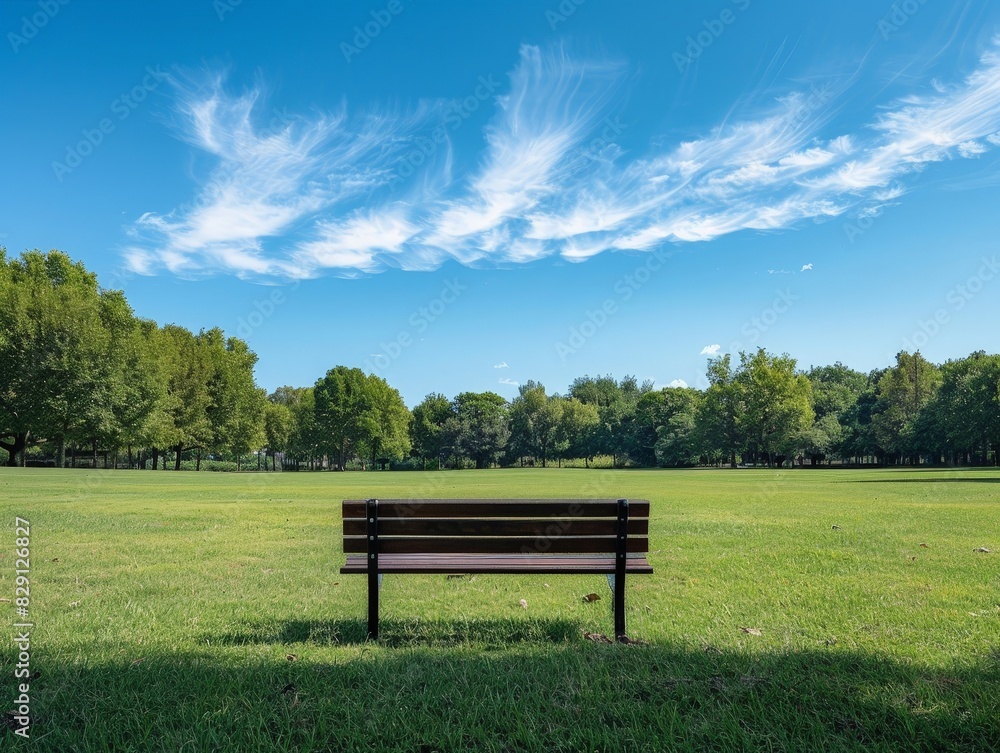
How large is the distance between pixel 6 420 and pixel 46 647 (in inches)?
2078

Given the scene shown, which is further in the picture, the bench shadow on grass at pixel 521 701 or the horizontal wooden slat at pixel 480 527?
the horizontal wooden slat at pixel 480 527

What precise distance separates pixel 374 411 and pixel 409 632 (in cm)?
7933

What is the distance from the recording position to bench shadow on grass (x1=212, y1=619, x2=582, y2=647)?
560cm

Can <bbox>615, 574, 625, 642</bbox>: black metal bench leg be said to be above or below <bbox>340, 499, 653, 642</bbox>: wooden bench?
below

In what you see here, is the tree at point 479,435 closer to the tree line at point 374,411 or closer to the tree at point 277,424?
the tree line at point 374,411

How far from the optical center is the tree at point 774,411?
79.1 metres

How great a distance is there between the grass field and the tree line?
45.2 metres

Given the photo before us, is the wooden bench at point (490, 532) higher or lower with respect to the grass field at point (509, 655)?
higher

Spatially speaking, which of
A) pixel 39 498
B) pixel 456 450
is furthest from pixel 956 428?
Answer: pixel 39 498

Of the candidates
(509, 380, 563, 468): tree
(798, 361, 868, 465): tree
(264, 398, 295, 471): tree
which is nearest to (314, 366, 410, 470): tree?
(264, 398, 295, 471): tree

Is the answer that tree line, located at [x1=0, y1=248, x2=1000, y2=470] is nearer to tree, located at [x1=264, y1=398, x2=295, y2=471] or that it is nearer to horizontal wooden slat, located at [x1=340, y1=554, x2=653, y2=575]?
tree, located at [x1=264, y1=398, x2=295, y2=471]

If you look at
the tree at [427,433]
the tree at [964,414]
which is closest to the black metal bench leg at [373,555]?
the tree at [964,414]

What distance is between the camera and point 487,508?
5.54 metres

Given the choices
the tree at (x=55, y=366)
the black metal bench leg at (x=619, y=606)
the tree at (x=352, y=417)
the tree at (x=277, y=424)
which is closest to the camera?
the black metal bench leg at (x=619, y=606)
